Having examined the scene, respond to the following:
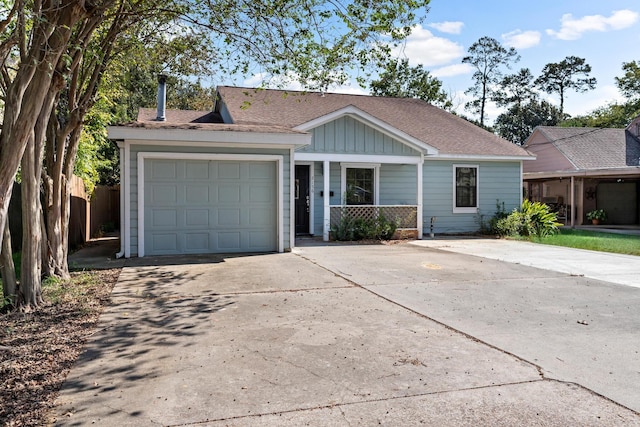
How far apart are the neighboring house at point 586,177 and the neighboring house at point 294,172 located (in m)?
6.08

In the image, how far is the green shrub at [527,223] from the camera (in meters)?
15.3

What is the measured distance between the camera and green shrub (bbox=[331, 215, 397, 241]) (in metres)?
13.4

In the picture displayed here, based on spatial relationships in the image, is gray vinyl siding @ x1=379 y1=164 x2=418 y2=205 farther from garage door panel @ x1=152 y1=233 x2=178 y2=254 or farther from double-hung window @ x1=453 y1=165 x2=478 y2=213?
garage door panel @ x1=152 y1=233 x2=178 y2=254

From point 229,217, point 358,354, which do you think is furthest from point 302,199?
point 358,354

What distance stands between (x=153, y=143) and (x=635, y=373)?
29.0 ft

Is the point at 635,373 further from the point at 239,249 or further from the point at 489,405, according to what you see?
the point at 239,249

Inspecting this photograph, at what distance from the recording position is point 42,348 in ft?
14.0

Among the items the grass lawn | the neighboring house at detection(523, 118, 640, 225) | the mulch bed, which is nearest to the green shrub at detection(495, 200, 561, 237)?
the grass lawn

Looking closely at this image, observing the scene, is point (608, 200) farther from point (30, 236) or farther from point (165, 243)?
point (30, 236)

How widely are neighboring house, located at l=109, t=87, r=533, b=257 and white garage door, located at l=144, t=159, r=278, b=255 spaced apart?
0.07 feet

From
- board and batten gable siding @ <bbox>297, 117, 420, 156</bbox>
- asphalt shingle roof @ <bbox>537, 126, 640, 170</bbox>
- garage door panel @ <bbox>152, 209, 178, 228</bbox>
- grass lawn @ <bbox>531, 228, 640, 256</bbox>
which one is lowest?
grass lawn @ <bbox>531, 228, 640, 256</bbox>

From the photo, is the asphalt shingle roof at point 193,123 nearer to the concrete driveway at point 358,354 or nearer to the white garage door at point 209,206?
the white garage door at point 209,206

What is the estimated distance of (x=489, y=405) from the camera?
10.3 feet

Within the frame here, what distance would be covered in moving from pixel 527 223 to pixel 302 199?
737cm
